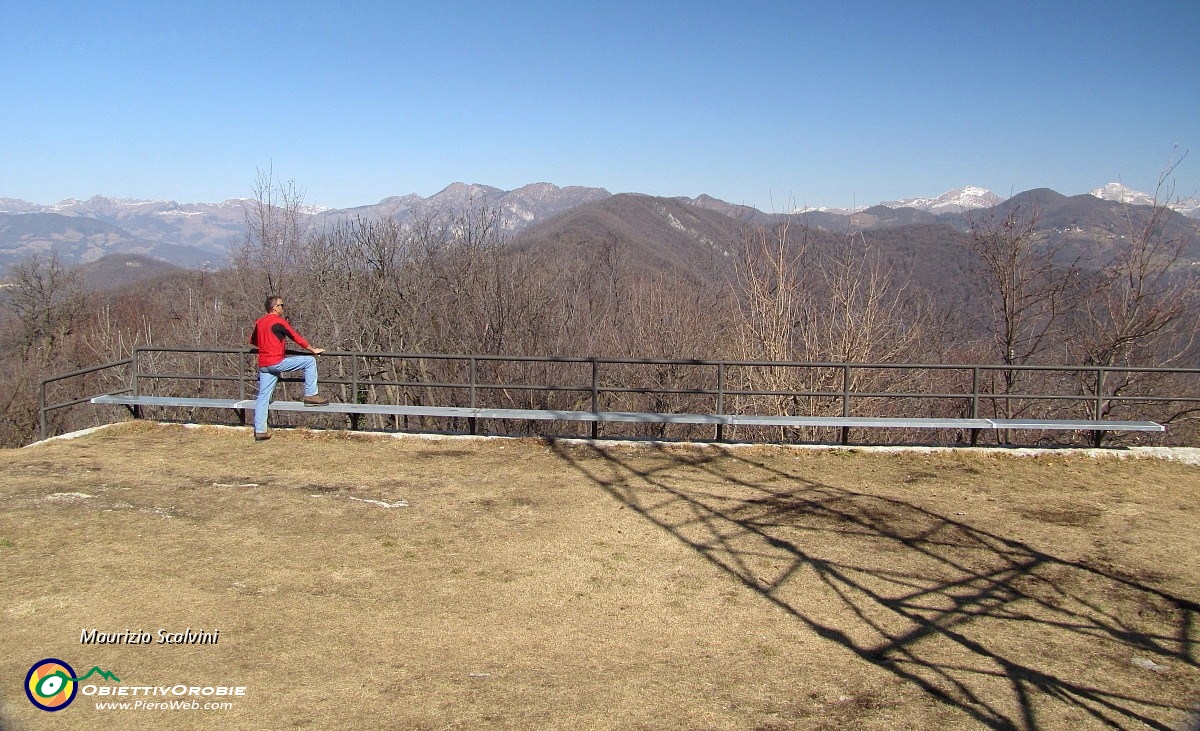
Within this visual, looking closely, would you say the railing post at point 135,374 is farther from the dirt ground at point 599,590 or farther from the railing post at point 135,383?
the dirt ground at point 599,590

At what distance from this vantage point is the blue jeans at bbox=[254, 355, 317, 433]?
10.8 meters

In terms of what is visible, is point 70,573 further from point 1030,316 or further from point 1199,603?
point 1030,316

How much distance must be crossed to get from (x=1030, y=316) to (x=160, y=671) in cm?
2184

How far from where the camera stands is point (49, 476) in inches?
353

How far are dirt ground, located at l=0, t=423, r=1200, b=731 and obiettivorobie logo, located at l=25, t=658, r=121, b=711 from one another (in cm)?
4

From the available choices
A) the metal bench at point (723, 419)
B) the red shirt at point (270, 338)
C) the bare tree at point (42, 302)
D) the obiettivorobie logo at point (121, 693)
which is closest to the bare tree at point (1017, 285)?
the metal bench at point (723, 419)

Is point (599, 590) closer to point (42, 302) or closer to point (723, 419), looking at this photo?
point (723, 419)

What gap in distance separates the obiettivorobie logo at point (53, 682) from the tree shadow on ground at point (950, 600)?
15.7 ft

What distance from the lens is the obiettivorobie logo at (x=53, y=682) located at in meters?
4.41

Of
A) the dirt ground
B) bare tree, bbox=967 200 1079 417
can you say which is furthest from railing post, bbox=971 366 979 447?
bare tree, bbox=967 200 1079 417

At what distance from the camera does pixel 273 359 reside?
35.0ft

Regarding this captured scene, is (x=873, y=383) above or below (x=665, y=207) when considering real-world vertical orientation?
below

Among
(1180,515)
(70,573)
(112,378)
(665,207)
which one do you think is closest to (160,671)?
(70,573)

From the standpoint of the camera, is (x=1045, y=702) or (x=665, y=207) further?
(x=665, y=207)
